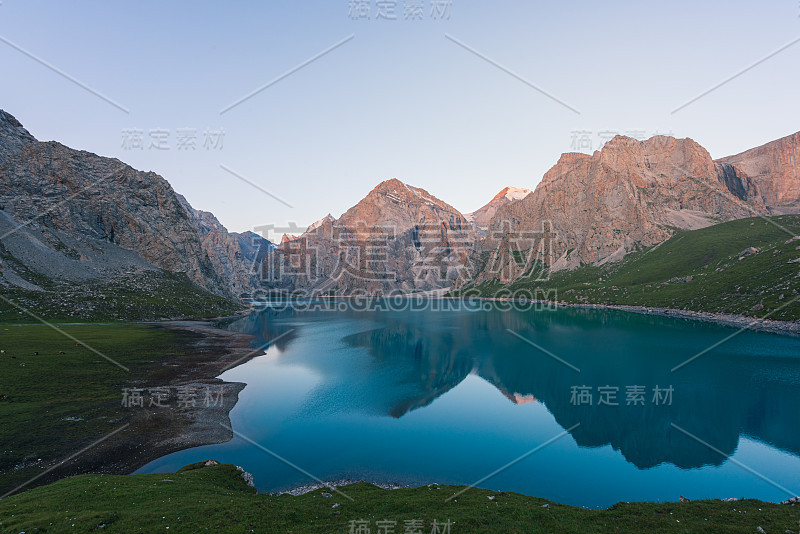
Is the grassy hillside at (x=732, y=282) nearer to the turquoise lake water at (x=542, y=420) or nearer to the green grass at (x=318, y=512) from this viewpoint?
the turquoise lake water at (x=542, y=420)

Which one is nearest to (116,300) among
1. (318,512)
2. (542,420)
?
(318,512)

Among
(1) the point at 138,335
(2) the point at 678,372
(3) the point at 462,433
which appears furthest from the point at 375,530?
(1) the point at 138,335

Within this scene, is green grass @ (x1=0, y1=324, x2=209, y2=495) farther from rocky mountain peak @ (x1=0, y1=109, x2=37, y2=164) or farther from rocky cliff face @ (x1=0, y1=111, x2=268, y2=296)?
rocky mountain peak @ (x1=0, y1=109, x2=37, y2=164)

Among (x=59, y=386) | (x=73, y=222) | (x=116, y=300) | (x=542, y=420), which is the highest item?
(x=73, y=222)

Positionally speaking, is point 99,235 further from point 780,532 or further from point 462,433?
point 780,532

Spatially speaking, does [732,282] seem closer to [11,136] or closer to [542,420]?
[542,420]
